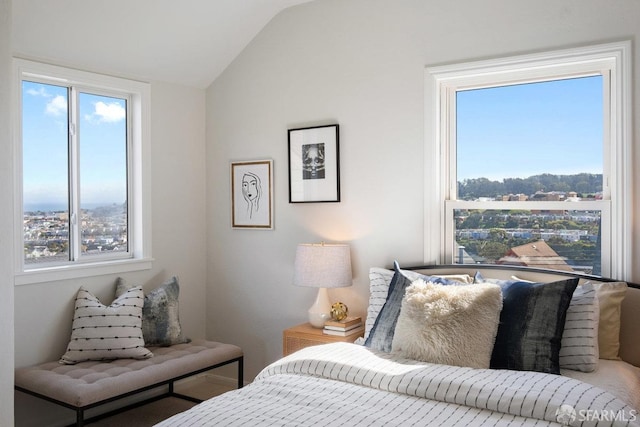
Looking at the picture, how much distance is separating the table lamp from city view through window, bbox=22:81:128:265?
1.32m

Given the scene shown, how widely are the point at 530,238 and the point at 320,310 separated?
133 cm

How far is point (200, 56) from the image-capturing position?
4.16 metres

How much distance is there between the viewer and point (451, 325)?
2.65m

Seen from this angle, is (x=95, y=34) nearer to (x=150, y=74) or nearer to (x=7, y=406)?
(x=150, y=74)

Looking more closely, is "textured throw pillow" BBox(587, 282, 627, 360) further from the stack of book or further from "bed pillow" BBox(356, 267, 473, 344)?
the stack of book

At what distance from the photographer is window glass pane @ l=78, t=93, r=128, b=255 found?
3795mm

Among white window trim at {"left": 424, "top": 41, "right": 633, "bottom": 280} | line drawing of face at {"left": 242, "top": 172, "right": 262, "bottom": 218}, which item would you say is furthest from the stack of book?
line drawing of face at {"left": 242, "top": 172, "right": 262, "bottom": 218}

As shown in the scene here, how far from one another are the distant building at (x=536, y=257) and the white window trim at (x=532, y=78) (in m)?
0.25

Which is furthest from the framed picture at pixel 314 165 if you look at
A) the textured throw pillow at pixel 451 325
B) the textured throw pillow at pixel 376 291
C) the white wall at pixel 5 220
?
the white wall at pixel 5 220

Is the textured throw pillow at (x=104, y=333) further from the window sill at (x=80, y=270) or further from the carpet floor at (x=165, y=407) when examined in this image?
the carpet floor at (x=165, y=407)

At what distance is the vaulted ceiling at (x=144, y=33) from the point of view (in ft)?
10.8

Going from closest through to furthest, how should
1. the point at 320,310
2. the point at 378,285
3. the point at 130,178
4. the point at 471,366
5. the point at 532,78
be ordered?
the point at 471,366
the point at 532,78
the point at 378,285
the point at 320,310
the point at 130,178

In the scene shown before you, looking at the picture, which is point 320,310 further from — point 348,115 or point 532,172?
point 532,172

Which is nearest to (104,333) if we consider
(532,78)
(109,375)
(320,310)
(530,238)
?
(109,375)
